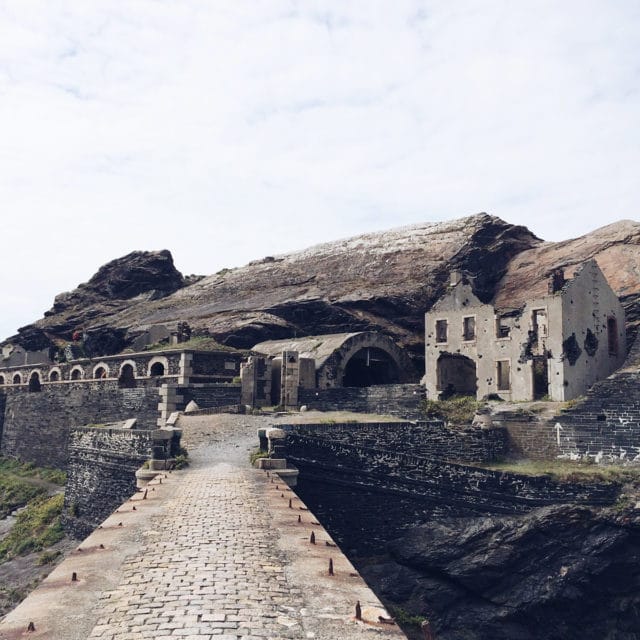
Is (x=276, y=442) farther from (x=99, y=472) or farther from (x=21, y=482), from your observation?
(x=21, y=482)

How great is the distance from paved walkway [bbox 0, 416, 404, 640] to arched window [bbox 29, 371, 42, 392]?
30.6 metres

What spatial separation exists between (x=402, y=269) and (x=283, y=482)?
2318cm

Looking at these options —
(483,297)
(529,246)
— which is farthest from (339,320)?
(529,246)

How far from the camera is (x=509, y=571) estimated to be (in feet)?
66.4

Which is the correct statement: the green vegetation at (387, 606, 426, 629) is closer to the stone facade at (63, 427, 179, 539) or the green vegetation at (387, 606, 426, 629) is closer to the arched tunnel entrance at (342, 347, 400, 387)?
the stone facade at (63, 427, 179, 539)

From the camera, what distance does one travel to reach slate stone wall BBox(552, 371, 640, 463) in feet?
74.4

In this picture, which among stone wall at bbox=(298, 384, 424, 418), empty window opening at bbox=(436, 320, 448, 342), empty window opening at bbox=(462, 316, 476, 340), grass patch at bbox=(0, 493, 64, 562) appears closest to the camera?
grass patch at bbox=(0, 493, 64, 562)

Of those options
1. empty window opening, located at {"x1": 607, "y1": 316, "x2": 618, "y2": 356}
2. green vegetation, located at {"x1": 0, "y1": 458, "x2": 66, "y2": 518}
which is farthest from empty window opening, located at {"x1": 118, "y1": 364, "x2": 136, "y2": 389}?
empty window opening, located at {"x1": 607, "y1": 316, "x2": 618, "y2": 356}

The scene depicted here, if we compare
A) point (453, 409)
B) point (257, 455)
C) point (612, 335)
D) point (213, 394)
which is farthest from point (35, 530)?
point (612, 335)

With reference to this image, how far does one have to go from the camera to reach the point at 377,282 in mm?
37656

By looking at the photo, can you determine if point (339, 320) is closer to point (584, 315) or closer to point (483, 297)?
point (483, 297)

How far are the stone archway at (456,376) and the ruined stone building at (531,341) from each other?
4cm

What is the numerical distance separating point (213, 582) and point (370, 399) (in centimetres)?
2024

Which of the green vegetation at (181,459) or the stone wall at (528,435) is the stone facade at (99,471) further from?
the stone wall at (528,435)
